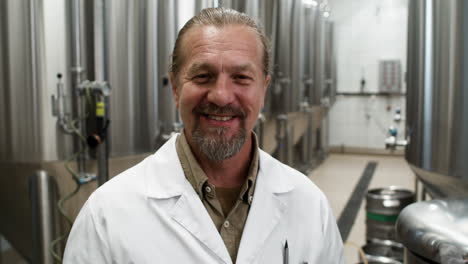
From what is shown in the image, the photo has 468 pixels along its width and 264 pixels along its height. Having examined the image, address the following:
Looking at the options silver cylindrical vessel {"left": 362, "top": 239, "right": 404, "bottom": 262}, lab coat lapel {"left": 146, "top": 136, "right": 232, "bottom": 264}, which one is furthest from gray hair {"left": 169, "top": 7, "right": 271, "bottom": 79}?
silver cylindrical vessel {"left": 362, "top": 239, "right": 404, "bottom": 262}

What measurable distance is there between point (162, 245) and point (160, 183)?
140 millimetres

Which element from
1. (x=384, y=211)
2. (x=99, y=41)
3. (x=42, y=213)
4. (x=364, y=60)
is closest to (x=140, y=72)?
(x=99, y=41)

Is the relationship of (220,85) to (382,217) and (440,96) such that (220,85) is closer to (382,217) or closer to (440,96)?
(440,96)

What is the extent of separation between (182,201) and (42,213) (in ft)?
3.26

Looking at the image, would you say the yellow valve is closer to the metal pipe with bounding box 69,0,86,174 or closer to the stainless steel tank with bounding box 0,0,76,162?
the metal pipe with bounding box 69,0,86,174

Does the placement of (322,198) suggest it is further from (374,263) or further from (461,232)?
(374,263)

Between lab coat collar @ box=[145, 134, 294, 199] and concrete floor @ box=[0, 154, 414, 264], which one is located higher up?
lab coat collar @ box=[145, 134, 294, 199]

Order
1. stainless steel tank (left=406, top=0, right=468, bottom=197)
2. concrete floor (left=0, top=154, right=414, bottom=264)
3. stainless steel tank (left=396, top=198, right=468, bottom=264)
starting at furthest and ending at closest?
concrete floor (left=0, top=154, right=414, bottom=264) → stainless steel tank (left=406, top=0, right=468, bottom=197) → stainless steel tank (left=396, top=198, right=468, bottom=264)

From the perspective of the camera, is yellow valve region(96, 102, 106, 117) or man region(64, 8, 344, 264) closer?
man region(64, 8, 344, 264)

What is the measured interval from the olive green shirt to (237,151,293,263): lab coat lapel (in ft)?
0.07

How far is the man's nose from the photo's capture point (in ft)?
3.04

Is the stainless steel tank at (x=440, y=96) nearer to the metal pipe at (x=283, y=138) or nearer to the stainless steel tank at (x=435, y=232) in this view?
the stainless steel tank at (x=435, y=232)

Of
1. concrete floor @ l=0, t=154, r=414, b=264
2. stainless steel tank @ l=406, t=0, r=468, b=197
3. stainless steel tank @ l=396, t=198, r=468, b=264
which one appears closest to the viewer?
stainless steel tank @ l=396, t=198, r=468, b=264

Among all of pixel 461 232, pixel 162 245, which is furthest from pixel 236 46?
pixel 461 232
